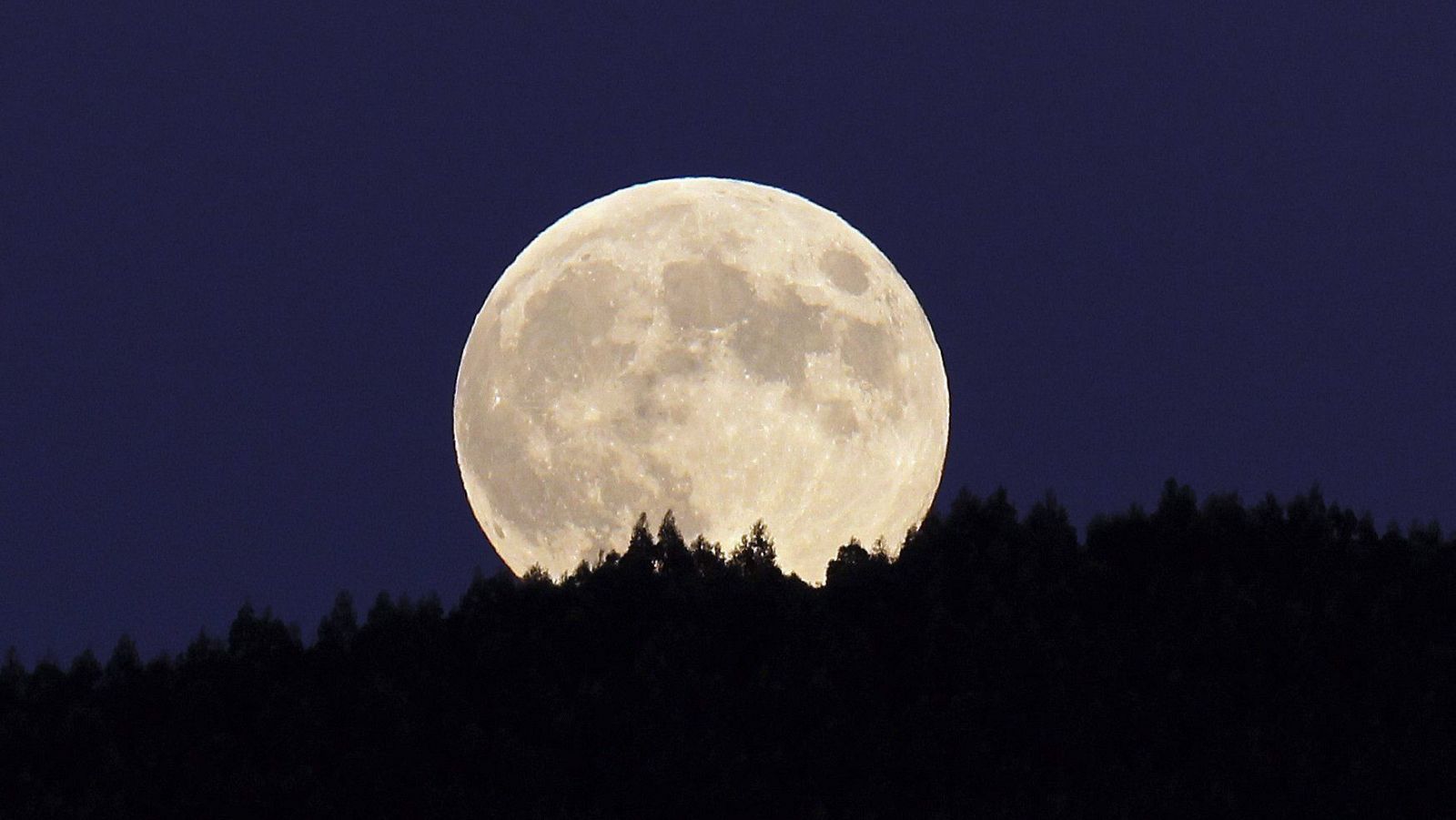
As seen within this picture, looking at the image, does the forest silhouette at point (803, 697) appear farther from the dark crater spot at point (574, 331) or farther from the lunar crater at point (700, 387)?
the dark crater spot at point (574, 331)

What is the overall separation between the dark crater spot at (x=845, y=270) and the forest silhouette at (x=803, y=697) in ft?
7.77

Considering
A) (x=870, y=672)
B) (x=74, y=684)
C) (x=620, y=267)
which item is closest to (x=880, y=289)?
(x=620, y=267)

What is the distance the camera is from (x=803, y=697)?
49.8ft

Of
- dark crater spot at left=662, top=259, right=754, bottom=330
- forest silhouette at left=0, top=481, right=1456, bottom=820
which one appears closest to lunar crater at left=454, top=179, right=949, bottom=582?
dark crater spot at left=662, top=259, right=754, bottom=330

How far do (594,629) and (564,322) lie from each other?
9.22ft

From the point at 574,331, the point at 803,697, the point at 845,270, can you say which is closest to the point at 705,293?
the point at 574,331

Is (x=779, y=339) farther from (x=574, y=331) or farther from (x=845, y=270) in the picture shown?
(x=574, y=331)

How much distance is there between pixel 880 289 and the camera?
18219 millimetres

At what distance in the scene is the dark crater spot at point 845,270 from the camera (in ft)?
58.5

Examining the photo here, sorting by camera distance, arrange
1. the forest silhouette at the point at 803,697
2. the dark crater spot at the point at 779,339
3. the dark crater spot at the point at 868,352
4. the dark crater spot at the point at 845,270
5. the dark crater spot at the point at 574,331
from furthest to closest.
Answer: the dark crater spot at the point at 845,270, the dark crater spot at the point at 868,352, the dark crater spot at the point at 574,331, the dark crater spot at the point at 779,339, the forest silhouette at the point at 803,697

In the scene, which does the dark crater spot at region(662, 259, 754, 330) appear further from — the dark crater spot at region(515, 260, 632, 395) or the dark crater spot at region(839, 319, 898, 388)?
the dark crater spot at region(839, 319, 898, 388)

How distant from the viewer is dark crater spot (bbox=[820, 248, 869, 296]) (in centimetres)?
1783

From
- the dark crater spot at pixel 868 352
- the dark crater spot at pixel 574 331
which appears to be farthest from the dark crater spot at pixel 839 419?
the dark crater spot at pixel 574 331

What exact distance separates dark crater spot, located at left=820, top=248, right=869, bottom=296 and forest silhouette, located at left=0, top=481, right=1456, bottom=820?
7.77 feet
